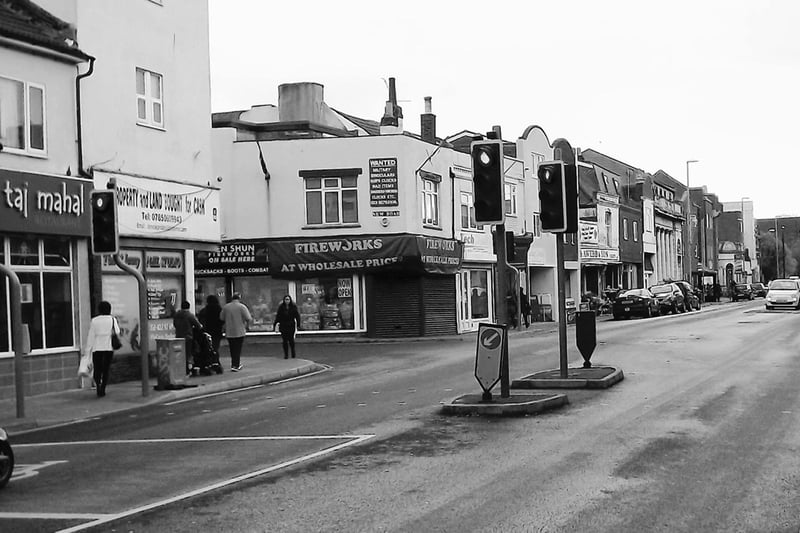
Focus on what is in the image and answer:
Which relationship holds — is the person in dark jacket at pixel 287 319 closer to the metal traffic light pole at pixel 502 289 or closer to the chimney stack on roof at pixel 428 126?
the metal traffic light pole at pixel 502 289

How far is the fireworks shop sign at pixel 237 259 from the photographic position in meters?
38.3

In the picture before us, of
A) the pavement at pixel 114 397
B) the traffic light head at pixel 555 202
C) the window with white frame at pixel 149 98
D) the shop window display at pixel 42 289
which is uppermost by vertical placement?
the window with white frame at pixel 149 98

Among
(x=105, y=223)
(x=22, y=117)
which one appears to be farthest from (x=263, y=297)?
(x=105, y=223)

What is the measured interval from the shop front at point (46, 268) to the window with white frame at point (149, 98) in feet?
9.56

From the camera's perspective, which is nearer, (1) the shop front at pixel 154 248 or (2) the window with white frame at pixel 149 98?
(1) the shop front at pixel 154 248

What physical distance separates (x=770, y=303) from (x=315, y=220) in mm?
26996

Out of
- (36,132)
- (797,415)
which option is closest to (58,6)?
(36,132)

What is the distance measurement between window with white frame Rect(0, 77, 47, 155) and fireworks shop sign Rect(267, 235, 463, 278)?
60.4 feet

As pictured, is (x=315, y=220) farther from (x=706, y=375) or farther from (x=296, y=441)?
(x=296, y=441)

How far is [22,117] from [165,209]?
4549 mm

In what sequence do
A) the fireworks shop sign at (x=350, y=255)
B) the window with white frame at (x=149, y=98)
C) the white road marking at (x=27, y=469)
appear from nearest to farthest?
1. the white road marking at (x=27, y=469)
2. the window with white frame at (x=149, y=98)
3. the fireworks shop sign at (x=350, y=255)

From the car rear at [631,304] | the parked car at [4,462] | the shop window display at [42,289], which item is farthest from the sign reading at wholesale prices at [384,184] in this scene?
the parked car at [4,462]

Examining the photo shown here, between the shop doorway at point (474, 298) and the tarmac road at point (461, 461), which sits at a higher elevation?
the shop doorway at point (474, 298)

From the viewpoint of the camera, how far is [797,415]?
12.9m
